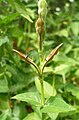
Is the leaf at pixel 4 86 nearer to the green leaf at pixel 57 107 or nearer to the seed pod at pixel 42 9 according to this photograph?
the green leaf at pixel 57 107

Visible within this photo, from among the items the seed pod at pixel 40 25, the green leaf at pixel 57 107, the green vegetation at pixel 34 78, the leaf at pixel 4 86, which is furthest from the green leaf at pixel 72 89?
the seed pod at pixel 40 25

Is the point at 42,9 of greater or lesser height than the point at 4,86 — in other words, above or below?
above

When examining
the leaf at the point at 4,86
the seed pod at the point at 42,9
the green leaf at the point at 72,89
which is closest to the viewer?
the seed pod at the point at 42,9

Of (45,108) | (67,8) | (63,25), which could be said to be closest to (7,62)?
(45,108)

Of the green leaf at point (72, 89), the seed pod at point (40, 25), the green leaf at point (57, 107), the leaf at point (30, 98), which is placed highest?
the seed pod at point (40, 25)

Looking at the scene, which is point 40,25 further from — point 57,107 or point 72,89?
point 72,89

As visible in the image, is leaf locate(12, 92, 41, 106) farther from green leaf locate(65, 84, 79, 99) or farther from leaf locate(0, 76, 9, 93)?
green leaf locate(65, 84, 79, 99)

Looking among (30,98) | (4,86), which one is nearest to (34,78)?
(4,86)

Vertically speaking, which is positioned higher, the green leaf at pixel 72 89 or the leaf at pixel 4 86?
the leaf at pixel 4 86

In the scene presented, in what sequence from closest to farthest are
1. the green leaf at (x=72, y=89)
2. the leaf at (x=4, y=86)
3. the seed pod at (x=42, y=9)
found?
the seed pod at (x=42, y=9), the leaf at (x=4, y=86), the green leaf at (x=72, y=89)

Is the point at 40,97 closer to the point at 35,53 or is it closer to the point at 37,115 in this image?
the point at 37,115

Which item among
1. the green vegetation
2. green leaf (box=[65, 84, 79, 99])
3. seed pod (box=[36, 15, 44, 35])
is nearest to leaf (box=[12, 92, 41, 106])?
the green vegetation
